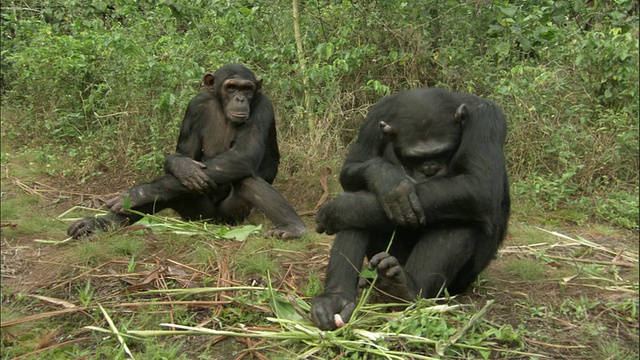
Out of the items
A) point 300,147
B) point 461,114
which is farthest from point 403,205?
point 300,147

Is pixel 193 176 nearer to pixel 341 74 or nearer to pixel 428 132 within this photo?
pixel 428 132

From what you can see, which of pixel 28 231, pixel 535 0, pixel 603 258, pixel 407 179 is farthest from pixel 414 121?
pixel 535 0

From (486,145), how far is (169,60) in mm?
5364

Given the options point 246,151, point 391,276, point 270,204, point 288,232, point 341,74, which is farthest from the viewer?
point 341,74

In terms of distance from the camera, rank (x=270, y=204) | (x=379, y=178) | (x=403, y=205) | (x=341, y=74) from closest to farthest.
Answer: (x=403, y=205), (x=379, y=178), (x=270, y=204), (x=341, y=74)

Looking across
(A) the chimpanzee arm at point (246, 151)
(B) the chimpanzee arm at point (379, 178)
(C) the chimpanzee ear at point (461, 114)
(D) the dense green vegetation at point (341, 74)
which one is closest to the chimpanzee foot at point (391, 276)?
(B) the chimpanzee arm at point (379, 178)

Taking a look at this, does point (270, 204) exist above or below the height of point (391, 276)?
below

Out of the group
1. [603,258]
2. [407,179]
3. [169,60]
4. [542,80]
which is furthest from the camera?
[169,60]

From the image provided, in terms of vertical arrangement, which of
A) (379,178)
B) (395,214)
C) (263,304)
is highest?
(379,178)

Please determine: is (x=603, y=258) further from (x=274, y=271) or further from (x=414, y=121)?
(x=274, y=271)

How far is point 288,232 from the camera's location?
18.9 ft

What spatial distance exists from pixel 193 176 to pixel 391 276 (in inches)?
116

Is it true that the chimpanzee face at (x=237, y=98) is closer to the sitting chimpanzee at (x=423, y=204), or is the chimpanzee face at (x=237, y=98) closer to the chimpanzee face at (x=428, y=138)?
the sitting chimpanzee at (x=423, y=204)

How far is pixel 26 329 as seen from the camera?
392 cm
